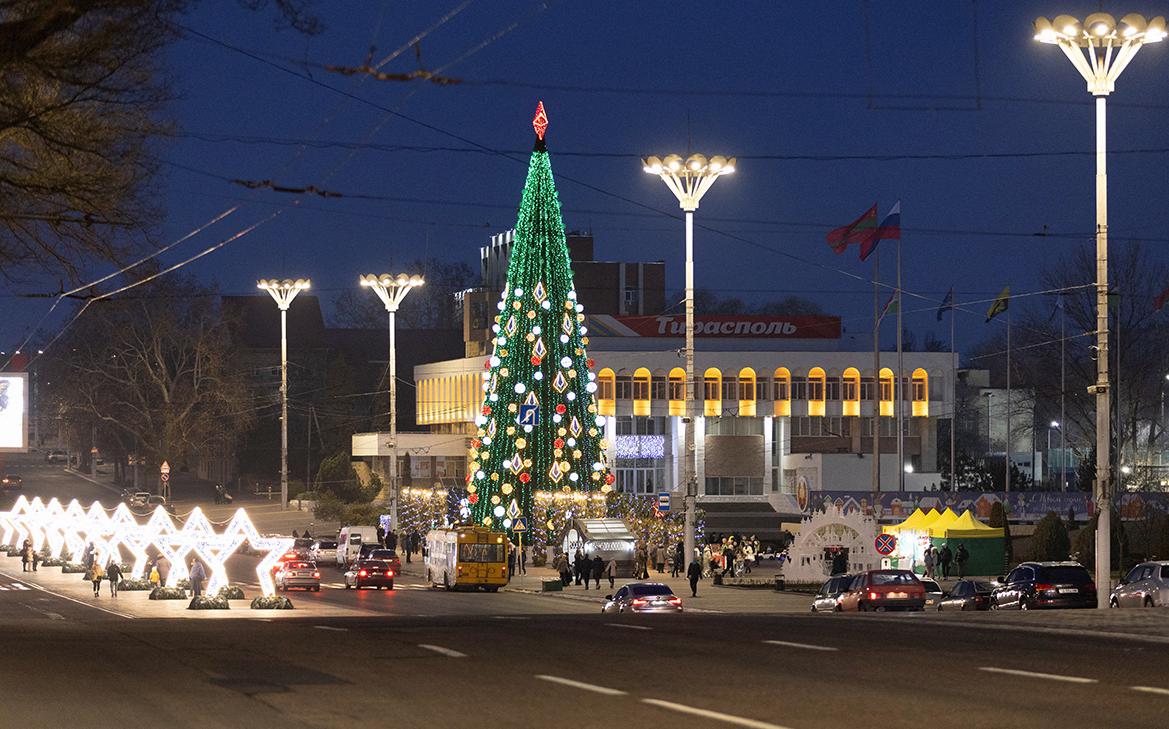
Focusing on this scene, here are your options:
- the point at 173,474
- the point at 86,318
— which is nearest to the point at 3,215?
the point at 86,318

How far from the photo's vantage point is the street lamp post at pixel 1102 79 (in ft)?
107

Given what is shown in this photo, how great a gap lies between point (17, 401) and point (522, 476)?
18.5 m

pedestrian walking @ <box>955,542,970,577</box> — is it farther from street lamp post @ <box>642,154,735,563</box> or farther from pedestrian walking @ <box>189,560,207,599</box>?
pedestrian walking @ <box>189,560,207,599</box>

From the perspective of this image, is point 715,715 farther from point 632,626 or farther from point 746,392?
point 746,392

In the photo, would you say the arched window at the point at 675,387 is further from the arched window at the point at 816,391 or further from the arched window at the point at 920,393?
the arched window at the point at 920,393

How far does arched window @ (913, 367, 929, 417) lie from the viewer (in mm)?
100562

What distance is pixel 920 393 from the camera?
10088 centimetres

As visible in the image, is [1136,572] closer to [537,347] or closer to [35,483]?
[537,347]

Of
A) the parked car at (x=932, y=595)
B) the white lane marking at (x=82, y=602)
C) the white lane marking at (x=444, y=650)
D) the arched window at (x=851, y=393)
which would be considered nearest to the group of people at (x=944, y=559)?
the parked car at (x=932, y=595)

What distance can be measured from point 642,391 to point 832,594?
5959cm

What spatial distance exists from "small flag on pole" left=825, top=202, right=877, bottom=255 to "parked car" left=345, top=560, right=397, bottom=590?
78.3 ft

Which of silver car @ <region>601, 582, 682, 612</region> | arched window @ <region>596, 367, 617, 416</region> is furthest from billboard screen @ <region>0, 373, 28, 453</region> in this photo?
arched window @ <region>596, 367, 617, 416</region>

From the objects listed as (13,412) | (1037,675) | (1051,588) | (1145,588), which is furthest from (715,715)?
(13,412)

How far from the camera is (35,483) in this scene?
12350cm
